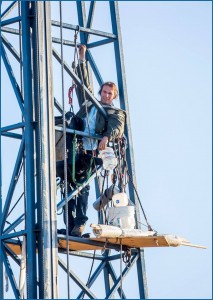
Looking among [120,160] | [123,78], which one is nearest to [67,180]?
[120,160]

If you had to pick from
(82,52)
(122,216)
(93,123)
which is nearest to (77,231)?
(122,216)

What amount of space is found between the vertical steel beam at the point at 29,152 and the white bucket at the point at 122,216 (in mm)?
1275

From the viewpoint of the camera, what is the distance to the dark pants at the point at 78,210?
1989cm

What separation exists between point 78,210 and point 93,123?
52.8 inches

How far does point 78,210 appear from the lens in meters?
20.0

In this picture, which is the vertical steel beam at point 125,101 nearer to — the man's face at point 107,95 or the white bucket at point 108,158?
the man's face at point 107,95

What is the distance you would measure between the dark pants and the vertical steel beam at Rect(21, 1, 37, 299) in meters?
1.14

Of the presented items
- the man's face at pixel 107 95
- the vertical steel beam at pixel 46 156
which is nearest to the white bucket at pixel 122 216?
the vertical steel beam at pixel 46 156

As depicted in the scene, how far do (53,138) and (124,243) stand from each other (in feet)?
6.74

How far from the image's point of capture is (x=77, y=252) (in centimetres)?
2070

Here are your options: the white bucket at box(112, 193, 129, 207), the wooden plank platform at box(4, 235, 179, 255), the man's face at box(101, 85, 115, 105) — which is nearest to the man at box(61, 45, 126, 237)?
the man's face at box(101, 85, 115, 105)

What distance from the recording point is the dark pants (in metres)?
19.9

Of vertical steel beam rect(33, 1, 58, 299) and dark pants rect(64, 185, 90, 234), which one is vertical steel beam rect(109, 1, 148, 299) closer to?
dark pants rect(64, 185, 90, 234)

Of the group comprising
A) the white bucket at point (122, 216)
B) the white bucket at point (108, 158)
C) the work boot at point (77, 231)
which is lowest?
the work boot at point (77, 231)
